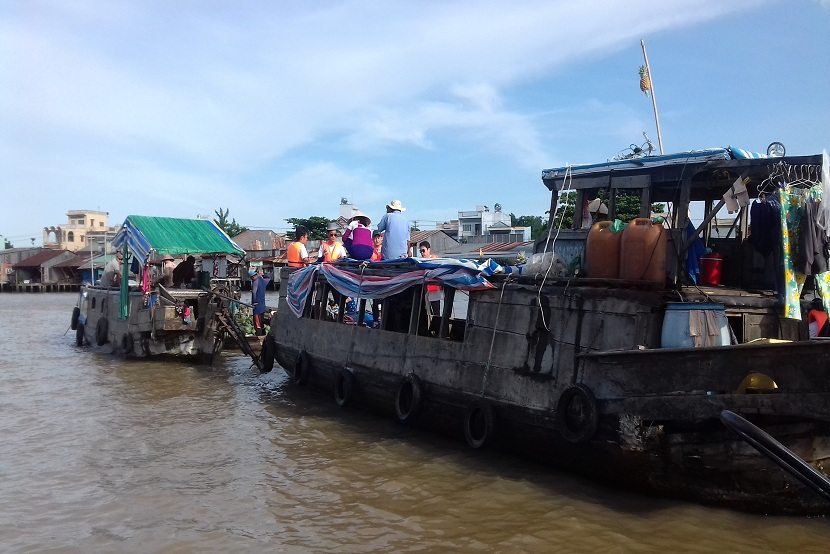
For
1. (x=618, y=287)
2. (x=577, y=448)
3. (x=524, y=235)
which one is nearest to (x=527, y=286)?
(x=618, y=287)

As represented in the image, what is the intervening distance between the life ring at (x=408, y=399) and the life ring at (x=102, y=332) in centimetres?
1054

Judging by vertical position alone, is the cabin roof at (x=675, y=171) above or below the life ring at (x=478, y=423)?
above

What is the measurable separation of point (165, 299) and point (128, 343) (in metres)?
2.00

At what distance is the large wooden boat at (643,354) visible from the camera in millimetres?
5043

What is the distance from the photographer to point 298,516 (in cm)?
582

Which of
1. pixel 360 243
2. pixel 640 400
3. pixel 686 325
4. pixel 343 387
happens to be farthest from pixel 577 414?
pixel 360 243

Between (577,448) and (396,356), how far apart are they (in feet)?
9.66

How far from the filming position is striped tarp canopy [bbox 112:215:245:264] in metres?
13.6

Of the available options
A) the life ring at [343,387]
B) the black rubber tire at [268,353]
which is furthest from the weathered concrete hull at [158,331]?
the life ring at [343,387]

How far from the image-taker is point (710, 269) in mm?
6070

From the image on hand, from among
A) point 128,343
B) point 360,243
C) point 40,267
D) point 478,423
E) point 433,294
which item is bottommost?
point 128,343

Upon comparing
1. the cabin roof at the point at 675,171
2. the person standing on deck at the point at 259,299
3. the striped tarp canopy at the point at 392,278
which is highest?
the cabin roof at the point at 675,171

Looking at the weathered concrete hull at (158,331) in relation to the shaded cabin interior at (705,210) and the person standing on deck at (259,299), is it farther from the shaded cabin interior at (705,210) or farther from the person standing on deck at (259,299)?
the shaded cabin interior at (705,210)

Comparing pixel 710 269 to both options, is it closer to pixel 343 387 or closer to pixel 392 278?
pixel 392 278
